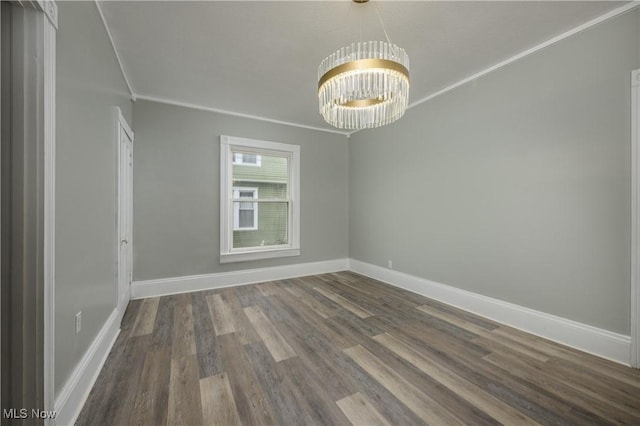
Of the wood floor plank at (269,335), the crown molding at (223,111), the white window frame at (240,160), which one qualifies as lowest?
the wood floor plank at (269,335)

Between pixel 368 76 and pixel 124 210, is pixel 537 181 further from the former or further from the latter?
pixel 124 210

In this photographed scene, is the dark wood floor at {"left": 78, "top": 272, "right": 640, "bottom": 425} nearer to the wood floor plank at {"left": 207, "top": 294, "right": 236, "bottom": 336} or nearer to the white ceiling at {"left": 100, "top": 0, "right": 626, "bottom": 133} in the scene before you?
the wood floor plank at {"left": 207, "top": 294, "right": 236, "bottom": 336}

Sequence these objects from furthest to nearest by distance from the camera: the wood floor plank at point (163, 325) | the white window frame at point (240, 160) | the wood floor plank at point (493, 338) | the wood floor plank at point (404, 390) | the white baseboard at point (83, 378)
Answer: the white window frame at point (240, 160), the wood floor plank at point (163, 325), the wood floor plank at point (493, 338), the wood floor plank at point (404, 390), the white baseboard at point (83, 378)

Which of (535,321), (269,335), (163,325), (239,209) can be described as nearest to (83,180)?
(163,325)

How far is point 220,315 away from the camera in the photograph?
285cm

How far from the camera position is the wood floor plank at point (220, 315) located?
2.53 metres

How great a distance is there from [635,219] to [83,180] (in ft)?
12.9

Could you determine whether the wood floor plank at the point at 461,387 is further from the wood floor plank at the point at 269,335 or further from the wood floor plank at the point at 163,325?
the wood floor plank at the point at 163,325

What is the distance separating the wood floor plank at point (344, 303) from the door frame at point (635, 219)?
6.68 ft

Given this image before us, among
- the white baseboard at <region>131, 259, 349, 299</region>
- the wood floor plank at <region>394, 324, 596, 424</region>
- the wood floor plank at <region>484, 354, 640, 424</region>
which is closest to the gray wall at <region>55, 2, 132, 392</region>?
the white baseboard at <region>131, 259, 349, 299</region>

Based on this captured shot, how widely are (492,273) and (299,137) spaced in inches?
139

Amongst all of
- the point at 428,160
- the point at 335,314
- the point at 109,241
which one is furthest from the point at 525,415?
the point at 109,241

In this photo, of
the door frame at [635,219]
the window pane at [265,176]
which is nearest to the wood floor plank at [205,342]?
the window pane at [265,176]

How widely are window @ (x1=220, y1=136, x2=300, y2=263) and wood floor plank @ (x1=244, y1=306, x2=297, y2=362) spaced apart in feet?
4.18
